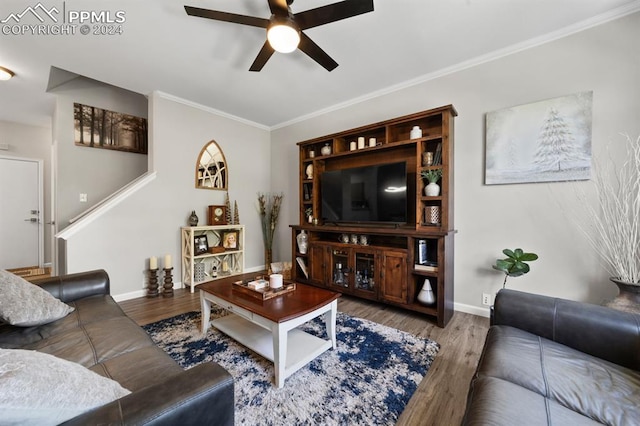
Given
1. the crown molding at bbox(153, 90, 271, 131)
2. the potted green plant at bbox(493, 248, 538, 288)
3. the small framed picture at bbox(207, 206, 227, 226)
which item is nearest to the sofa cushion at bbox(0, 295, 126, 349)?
the small framed picture at bbox(207, 206, 227, 226)

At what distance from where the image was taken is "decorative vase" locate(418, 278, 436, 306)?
95.1 inches

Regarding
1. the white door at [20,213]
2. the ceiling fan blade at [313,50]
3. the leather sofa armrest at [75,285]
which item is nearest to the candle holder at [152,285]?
the leather sofa armrest at [75,285]

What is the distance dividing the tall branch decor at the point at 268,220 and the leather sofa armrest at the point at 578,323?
3.48 m

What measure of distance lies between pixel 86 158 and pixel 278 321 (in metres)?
3.75

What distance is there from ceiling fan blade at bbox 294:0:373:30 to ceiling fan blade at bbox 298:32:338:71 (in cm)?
9

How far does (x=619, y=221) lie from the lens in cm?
189

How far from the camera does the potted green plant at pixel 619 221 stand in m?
1.70

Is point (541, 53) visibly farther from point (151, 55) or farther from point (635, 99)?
point (151, 55)

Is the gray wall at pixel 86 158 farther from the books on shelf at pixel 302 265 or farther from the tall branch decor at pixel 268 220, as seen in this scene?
the books on shelf at pixel 302 265

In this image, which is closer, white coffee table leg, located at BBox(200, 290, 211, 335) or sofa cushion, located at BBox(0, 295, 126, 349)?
sofa cushion, located at BBox(0, 295, 126, 349)

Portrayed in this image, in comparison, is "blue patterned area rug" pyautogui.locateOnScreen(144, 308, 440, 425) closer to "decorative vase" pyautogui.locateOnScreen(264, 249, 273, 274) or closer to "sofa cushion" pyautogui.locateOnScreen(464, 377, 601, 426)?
"sofa cushion" pyautogui.locateOnScreen(464, 377, 601, 426)

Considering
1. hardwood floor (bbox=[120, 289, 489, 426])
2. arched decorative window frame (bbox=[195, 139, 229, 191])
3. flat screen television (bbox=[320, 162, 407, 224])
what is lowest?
hardwood floor (bbox=[120, 289, 489, 426])

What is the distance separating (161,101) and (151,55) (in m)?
0.89

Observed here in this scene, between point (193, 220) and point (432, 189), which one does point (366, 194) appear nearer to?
point (432, 189)
